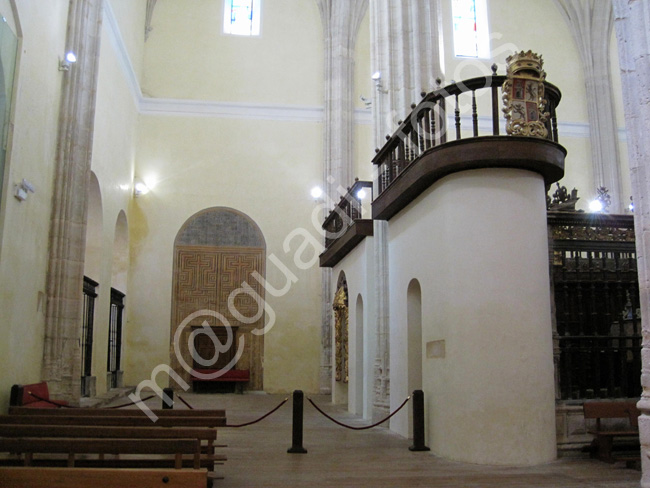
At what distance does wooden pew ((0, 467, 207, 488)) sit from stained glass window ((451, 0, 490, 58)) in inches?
766

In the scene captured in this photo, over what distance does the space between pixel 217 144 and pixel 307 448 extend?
Answer: 42.4ft

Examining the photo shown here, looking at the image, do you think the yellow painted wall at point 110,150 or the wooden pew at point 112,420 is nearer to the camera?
the wooden pew at point 112,420

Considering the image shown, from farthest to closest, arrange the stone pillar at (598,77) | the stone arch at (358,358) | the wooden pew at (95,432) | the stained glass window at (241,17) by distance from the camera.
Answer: the stone pillar at (598,77) < the stained glass window at (241,17) < the stone arch at (358,358) < the wooden pew at (95,432)

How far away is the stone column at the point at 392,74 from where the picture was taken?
1051cm

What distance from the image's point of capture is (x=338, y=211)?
14.1 meters

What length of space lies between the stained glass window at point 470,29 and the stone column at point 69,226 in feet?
43.7

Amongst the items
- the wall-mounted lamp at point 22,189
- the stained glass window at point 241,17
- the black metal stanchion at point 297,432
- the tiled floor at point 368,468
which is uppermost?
the stained glass window at point 241,17

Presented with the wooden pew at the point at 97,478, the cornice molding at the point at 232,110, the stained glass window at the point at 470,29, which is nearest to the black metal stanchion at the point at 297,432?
the wooden pew at the point at 97,478

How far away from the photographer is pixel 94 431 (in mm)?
5566

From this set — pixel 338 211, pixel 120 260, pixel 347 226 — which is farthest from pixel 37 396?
pixel 120 260

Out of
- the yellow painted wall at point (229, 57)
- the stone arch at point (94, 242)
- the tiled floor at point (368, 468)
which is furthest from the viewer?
the yellow painted wall at point (229, 57)

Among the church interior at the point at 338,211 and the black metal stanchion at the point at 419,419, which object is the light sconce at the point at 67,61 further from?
the black metal stanchion at the point at 419,419

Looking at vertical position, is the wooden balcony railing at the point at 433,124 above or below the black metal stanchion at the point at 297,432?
above

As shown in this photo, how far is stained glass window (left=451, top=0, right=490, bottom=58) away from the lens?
21.2 metres
